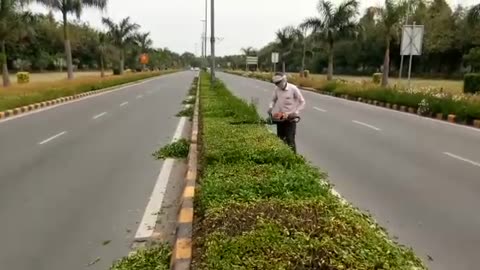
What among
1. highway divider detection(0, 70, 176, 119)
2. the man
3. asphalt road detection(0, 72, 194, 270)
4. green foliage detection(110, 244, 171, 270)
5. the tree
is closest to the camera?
green foliage detection(110, 244, 171, 270)

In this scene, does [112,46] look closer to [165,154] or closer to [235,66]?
[165,154]

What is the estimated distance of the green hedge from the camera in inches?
141

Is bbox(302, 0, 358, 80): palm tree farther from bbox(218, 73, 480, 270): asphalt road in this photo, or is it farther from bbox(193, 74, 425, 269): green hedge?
bbox(193, 74, 425, 269): green hedge

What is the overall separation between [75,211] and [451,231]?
4367 mm

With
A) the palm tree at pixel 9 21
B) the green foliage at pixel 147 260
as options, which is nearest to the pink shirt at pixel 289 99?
the green foliage at pixel 147 260

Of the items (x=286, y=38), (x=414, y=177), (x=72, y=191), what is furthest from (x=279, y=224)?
(x=286, y=38)

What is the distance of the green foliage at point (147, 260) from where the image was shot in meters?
4.39

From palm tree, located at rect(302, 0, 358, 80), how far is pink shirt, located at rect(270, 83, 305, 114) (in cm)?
3174

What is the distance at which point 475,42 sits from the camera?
2194 inches

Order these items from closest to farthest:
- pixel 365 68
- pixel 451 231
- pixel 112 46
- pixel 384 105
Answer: pixel 451 231 < pixel 384 105 < pixel 112 46 < pixel 365 68

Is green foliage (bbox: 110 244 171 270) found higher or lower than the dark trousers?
lower

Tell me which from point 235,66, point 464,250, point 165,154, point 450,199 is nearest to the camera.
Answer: point 464,250

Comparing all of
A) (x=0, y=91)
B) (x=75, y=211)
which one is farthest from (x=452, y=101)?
(x=0, y=91)

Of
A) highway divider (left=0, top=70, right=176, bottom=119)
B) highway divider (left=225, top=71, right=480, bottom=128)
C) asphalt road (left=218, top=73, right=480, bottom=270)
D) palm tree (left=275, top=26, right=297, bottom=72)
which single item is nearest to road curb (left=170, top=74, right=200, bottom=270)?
asphalt road (left=218, top=73, right=480, bottom=270)
